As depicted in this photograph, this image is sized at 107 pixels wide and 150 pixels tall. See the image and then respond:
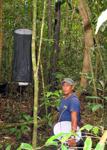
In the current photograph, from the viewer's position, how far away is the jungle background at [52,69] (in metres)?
5.27

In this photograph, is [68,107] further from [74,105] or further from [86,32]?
[86,32]

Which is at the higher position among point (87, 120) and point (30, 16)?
point (30, 16)

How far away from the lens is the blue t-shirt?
415cm

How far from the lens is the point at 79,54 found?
10.4 m

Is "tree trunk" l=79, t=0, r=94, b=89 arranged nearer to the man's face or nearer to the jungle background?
the jungle background

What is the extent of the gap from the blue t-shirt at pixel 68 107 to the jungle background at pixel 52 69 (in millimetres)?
144

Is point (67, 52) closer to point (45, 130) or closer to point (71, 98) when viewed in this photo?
point (45, 130)

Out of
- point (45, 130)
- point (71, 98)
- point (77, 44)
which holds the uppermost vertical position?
point (77, 44)

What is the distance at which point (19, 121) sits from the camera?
6.35 metres

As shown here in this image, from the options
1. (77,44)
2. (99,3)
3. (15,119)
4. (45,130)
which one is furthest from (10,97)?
(77,44)

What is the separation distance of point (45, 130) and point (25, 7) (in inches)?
139

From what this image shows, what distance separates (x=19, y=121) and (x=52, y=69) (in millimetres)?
1182

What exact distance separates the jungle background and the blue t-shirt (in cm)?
14

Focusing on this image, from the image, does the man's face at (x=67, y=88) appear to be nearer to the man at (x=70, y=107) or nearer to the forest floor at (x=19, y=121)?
the man at (x=70, y=107)
